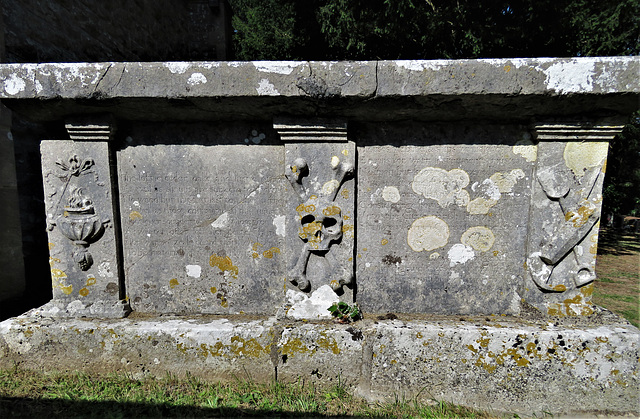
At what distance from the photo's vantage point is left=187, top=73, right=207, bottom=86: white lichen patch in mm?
1933

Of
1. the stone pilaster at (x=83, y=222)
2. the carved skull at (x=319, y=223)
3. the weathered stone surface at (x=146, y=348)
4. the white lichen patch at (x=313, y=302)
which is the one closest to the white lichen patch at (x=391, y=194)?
the carved skull at (x=319, y=223)

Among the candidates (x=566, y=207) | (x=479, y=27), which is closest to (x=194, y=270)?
(x=566, y=207)

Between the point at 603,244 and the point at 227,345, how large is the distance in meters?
10.6

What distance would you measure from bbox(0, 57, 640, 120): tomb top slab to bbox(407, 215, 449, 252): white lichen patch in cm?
80

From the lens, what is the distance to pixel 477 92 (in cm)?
187

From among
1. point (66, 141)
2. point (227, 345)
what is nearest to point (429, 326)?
point (227, 345)

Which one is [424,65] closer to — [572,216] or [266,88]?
[266,88]

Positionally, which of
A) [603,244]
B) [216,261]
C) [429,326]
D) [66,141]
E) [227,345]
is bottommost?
[603,244]

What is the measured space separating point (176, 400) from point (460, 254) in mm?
2266

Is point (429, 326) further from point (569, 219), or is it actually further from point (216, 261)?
point (216, 261)

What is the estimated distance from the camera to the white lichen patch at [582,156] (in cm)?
207

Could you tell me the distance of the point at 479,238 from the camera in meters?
2.27

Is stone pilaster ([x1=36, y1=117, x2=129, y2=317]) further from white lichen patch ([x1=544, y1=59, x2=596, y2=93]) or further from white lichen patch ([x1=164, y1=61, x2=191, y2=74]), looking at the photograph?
white lichen patch ([x1=544, y1=59, x2=596, y2=93])

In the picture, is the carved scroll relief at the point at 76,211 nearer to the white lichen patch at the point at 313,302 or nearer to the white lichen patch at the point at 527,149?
the white lichen patch at the point at 313,302
